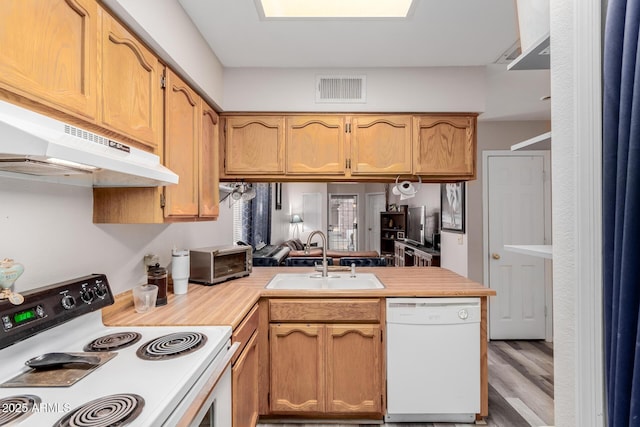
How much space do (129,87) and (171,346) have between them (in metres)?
1.07

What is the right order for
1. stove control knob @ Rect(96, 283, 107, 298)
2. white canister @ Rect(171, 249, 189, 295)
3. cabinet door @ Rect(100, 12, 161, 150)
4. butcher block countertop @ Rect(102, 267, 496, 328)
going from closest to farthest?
cabinet door @ Rect(100, 12, 161, 150) < stove control knob @ Rect(96, 283, 107, 298) < butcher block countertop @ Rect(102, 267, 496, 328) < white canister @ Rect(171, 249, 189, 295)

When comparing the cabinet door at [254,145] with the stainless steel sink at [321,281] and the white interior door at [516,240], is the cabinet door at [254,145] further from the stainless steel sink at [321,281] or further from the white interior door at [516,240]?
the white interior door at [516,240]

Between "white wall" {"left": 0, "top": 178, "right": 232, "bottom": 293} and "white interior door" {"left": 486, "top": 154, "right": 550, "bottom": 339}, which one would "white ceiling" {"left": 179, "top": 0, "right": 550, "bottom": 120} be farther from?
"white interior door" {"left": 486, "top": 154, "right": 550, "bottom": 339}

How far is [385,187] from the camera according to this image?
8672mm

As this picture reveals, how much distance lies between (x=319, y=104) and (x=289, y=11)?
2.29 feet

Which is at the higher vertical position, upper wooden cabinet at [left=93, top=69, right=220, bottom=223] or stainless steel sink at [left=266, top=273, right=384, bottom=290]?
upper wooden cabinet at [left=93, top=69, right=220, bottom=223]

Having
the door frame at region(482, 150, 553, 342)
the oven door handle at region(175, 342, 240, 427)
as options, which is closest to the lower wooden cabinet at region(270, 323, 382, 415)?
the oven door handle at region(175, 342, 240, 427)

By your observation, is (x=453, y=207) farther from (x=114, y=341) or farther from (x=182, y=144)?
(x=114, y=341)

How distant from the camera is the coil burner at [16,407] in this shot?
76 centimetres

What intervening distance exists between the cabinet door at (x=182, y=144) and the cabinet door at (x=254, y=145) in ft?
1.44

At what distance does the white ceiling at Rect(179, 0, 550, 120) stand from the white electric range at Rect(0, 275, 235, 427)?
1.55 metres

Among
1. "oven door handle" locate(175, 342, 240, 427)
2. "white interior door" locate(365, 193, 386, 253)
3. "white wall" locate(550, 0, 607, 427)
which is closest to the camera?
"white wall" locate(550, 0, 607, 427)

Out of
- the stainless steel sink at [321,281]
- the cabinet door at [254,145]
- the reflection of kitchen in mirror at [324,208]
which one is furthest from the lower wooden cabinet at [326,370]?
the reflection of kitchen in mirror at [324,208]

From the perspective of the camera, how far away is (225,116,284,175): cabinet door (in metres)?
2.49
